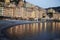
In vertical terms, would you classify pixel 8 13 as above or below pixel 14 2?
below

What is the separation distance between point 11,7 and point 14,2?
7.95 feet

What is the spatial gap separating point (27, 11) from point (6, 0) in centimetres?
1073

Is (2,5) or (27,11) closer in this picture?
(2,5)

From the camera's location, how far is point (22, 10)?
4975cm

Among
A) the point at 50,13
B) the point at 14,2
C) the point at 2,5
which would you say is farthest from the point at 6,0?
the point at 50,13

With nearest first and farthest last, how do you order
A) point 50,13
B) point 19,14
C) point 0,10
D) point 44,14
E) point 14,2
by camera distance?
point 0,10 < point 14,2 < point 19,14 < point 44,14 < point 50,13

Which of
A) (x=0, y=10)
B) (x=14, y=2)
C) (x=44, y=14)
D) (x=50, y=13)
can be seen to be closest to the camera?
(x=0, y=10)

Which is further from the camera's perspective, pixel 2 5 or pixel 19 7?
pixel 19 7

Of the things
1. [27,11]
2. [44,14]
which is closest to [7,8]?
[27,11]

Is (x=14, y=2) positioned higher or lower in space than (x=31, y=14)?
higher

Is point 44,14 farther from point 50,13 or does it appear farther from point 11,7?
point 11,7

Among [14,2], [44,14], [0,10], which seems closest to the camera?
[0,10]

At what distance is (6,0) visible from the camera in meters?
42.0

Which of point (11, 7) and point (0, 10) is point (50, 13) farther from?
point (0, 10)
